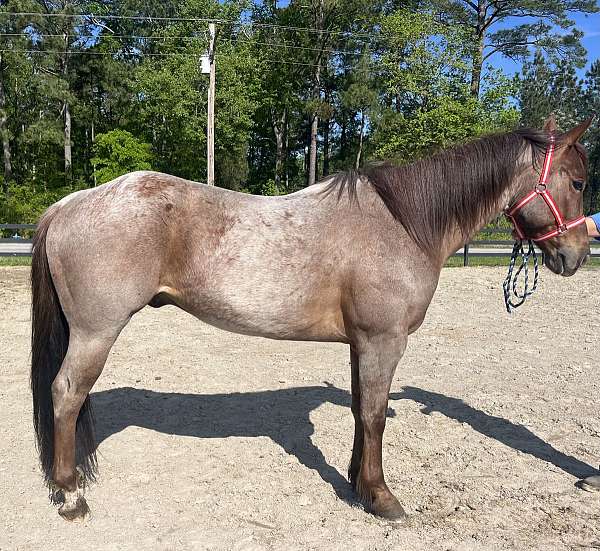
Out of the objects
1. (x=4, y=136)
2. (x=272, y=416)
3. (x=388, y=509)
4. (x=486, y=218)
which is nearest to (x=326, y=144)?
(x=4, y=136)

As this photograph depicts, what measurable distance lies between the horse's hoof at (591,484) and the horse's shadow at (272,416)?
0.61 feet

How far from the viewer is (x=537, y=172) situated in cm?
295

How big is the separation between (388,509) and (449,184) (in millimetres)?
1927

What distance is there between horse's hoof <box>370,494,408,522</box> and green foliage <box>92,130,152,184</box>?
2699cm

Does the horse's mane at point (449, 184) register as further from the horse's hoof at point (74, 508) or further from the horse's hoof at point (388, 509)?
the horse's hoof at point (74, 508)

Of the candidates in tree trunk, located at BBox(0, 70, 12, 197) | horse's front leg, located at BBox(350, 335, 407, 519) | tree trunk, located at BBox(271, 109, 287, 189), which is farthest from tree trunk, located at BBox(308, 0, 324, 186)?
horse's front leg, located at BBox(350, 335, 407, 519)

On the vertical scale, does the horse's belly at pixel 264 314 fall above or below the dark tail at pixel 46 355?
above

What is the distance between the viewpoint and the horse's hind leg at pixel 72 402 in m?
2.77

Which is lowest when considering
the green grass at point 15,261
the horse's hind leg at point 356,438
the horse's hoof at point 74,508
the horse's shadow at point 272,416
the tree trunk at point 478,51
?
the green grass at point 15,261

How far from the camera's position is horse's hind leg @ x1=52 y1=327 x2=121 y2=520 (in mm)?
2773

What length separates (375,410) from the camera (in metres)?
2.98

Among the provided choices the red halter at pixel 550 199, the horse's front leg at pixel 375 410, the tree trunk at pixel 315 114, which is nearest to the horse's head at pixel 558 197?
the red halter at pixel 550 199

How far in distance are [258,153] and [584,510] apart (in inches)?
1459

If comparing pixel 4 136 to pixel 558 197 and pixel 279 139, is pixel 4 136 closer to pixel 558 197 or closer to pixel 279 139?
pixel 279 139
